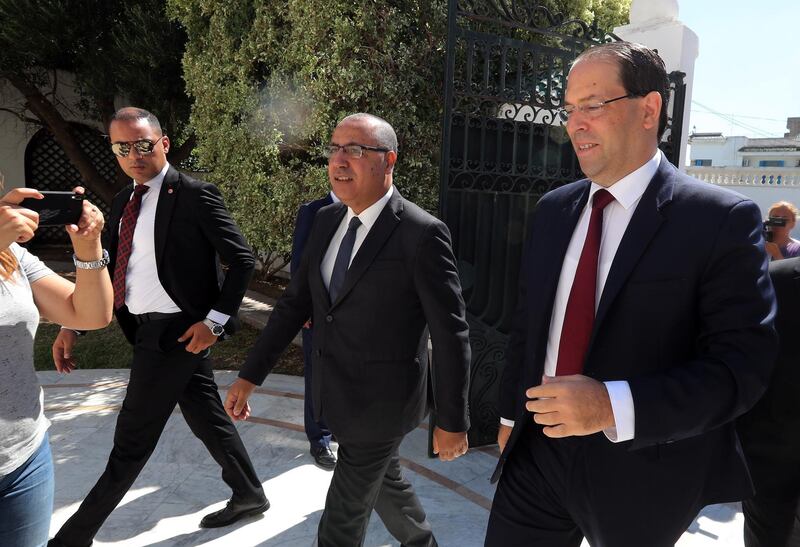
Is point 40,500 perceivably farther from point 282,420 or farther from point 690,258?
point 282,420

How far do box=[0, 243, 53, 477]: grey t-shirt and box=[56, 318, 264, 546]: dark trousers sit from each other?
1088mm

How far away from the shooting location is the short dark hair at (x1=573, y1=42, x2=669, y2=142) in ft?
5.29

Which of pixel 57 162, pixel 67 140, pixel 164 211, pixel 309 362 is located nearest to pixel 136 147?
pixel 164 211

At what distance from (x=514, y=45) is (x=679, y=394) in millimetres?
3272

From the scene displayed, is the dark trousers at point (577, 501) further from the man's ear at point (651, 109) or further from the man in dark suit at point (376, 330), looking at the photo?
the man's ear at point (651, 109)

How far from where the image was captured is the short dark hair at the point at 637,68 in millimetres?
1611

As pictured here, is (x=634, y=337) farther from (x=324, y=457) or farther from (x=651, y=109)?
(x=324, y=457)

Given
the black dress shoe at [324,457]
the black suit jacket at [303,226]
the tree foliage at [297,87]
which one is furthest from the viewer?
the tree foliage at [297,87]

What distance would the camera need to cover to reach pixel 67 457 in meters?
4.23

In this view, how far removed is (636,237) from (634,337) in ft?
0.85

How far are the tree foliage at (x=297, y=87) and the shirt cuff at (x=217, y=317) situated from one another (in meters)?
3.49

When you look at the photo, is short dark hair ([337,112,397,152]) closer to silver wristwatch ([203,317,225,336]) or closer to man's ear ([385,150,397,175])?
man's ear ([385,150,397,175])

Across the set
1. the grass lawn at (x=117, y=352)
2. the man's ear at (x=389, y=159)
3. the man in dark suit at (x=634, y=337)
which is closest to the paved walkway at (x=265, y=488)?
the man in dark suit at (x=634, y=337)

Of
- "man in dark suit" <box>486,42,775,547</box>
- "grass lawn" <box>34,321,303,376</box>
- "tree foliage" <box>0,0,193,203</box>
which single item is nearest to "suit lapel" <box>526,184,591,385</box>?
"man in dark suit" <box>486,42,775,547</box>
